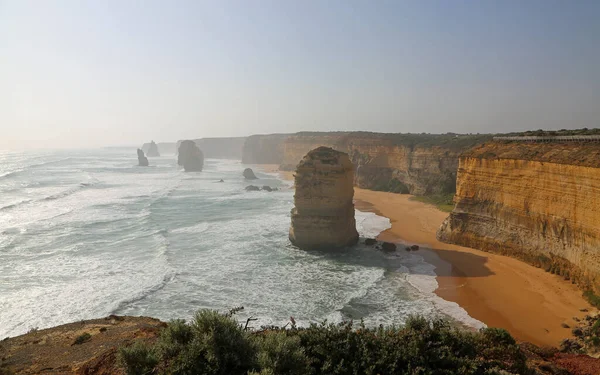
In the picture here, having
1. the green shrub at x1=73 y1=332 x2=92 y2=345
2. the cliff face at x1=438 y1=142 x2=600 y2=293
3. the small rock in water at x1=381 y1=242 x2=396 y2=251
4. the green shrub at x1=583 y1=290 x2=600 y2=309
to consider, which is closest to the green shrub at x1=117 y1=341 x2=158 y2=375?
the green shrub at x1=73 y1=332 x2=92 y2=345

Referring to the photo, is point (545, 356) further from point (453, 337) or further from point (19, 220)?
point (19, 220)

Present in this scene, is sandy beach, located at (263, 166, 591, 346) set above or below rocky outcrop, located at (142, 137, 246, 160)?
below

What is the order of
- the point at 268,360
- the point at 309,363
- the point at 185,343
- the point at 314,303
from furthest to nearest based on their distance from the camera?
the point at 314,303 → the point at 185,343 → the point at 309,363 → the point at 268,360

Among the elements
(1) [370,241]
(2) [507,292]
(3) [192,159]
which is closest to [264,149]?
(3) [192,159]

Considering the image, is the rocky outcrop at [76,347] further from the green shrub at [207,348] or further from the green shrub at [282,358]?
the green shrub at [282,358]

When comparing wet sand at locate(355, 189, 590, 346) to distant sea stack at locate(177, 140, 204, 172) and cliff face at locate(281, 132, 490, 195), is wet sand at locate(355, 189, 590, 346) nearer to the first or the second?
cliff face at locate(281, 132, 490, 195)

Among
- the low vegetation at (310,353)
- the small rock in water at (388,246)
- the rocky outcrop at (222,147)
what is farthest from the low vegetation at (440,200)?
the rocky outcrop at (222,147)

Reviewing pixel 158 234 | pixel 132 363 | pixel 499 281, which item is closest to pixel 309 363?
pixel 132 363
